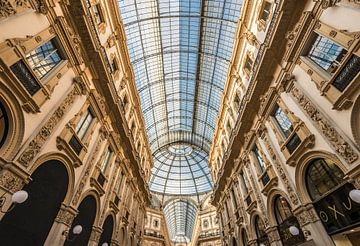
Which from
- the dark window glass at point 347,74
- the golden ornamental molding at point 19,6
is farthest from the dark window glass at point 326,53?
the golden ornamental molding at point 19,6

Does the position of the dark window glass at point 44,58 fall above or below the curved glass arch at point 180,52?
below

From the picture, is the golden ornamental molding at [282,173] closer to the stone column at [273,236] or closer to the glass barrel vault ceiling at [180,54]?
the stone column at [273,236]

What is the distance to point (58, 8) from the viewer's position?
387 inches

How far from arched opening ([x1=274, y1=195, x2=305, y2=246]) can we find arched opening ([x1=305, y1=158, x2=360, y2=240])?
2305 millimetres

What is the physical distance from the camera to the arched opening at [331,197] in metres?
7.46

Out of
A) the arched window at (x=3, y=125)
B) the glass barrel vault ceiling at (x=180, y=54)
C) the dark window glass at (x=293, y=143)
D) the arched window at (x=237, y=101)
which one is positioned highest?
the glass barrel vault ceiling at (x=180, y=54)

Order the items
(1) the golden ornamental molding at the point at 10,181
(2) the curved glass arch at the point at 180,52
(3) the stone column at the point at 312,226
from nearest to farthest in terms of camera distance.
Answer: (1) the golden ornamental molding at the point at 10,181 → (3) the stone column at the point at 312,226 → (2) the curved glass arch at the point at 180,52

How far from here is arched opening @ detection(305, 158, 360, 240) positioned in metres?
7.46

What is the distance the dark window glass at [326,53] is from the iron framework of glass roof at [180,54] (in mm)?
15329

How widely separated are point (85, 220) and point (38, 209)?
4452 mm

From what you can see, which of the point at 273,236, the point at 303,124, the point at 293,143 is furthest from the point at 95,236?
the point at 303,124

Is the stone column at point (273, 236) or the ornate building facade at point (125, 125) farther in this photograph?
the stone column at point (273, 236)

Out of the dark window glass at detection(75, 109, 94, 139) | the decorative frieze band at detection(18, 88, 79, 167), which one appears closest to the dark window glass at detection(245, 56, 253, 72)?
the dark window glass at detection(75, 109, 94, 139)

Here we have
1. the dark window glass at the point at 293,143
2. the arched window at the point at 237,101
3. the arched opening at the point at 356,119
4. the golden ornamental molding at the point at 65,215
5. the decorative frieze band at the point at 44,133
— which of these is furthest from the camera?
the arched window at the point at 237,101
